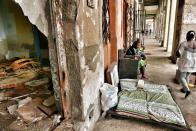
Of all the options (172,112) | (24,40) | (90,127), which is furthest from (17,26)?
(172,112)

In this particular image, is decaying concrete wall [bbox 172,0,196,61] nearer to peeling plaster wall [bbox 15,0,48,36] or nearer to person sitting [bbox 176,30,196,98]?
person sitting [bbox 176,30,196,98]

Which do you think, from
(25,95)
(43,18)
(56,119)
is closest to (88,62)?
(43,18)

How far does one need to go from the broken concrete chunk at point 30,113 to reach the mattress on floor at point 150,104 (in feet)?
4.33

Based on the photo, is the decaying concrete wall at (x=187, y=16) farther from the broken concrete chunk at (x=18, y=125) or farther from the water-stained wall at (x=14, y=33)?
the broken concrete chunk at (x=18, y=125)

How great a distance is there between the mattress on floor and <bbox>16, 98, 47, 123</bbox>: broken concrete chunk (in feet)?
4.33

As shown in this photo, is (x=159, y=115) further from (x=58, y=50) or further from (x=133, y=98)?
(x=58, y=50)

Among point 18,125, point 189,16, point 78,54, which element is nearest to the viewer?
point 78,54

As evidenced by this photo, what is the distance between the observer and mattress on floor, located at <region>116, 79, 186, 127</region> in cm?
218

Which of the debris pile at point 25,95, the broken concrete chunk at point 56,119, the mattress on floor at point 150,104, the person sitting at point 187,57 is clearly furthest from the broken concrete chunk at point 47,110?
the person sitting at point 187,57

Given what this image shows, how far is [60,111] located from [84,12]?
1472 mm

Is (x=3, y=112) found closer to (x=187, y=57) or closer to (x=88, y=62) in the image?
(x=88, y=62)

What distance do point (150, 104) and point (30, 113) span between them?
6.90 ft

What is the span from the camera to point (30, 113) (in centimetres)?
200

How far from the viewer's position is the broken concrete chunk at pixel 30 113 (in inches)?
74.9
